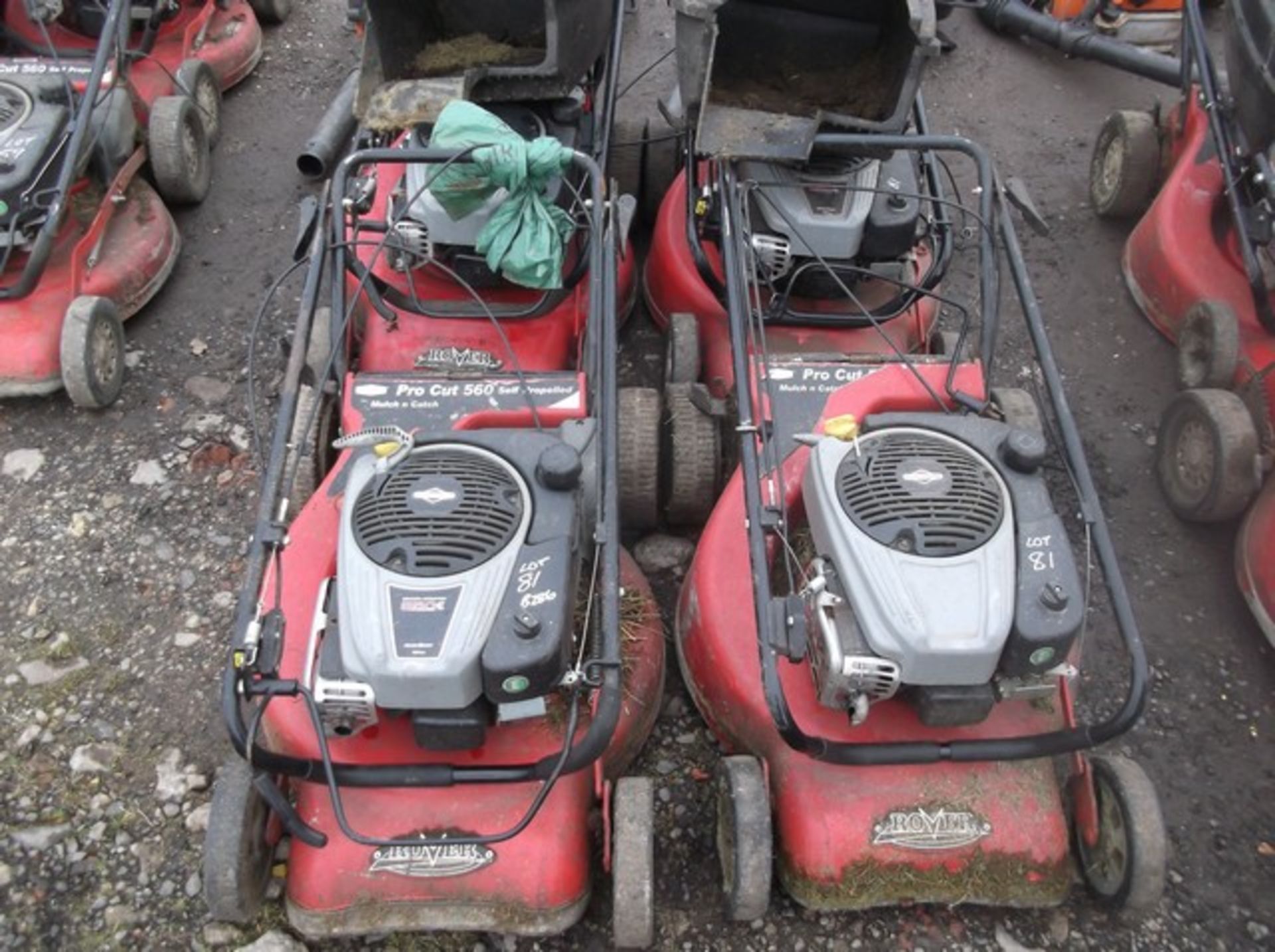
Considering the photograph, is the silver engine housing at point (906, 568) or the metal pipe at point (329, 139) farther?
the metal pipe at point (329, 139)

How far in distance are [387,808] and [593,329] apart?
1.53 metres

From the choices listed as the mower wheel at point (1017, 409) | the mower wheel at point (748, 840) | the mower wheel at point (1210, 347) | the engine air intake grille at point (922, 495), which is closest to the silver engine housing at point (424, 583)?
the mower wheel at point (748, 840)

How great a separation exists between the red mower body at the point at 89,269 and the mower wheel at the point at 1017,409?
348 cm

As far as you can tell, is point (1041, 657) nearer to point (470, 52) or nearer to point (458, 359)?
point (458, 359)

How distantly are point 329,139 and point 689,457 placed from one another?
2.80m

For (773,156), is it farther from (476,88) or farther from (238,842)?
(238,842)

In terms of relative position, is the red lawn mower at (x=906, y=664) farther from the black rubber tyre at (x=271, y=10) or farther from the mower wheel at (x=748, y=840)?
the black rubber tyre at (x=271, y=10)

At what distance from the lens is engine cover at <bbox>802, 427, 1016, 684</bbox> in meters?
2.62

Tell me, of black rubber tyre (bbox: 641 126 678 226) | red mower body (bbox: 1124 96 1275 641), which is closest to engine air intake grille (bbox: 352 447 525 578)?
black rubber tyre (bbox: 641 126 678 226)

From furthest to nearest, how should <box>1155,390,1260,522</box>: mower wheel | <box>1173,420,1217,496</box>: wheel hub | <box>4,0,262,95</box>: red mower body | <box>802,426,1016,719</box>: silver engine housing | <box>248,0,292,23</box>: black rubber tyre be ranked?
1. <box>248,0,292,23</box>: black rubber tyre
2. <box>4,0,262,95</box>: red mower body
3. <box>1173,420,1217,496</box>: wheel hub
4. <box>1155,390,1260,522</box>: mower wheel
5. <box>802,426,1016,719</box>: silver engine housing

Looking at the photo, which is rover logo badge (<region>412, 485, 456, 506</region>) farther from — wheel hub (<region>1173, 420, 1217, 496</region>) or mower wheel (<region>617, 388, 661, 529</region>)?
wheel hub (<region>1173, 420, 1217, 496</region>)

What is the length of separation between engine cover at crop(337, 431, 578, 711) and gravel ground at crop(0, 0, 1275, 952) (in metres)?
0.94

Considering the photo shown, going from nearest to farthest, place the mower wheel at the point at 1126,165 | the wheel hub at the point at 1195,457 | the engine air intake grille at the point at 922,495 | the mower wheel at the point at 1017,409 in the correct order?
the engine air intake grille at the point at 922,495
the mower wheel at the point at 1017,409
the wheel hub at the point at 1195,457
the mower wheel at the point at 1126,165

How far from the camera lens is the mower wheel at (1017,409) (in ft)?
12.2
